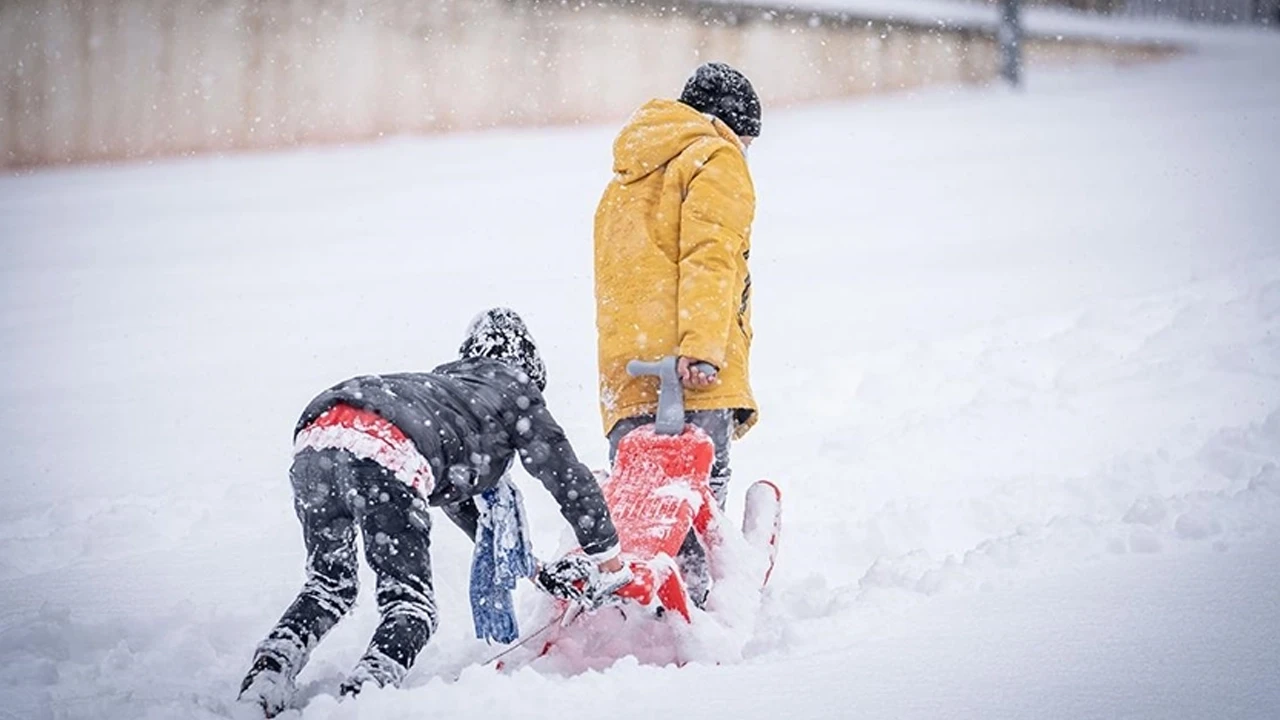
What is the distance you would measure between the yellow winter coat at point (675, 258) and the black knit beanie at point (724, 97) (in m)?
0.07

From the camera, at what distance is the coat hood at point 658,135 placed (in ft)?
12.3

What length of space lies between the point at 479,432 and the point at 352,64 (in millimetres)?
7706

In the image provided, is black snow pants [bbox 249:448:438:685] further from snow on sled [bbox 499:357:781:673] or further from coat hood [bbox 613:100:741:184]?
coat hood [bbox 613:100:741:184]

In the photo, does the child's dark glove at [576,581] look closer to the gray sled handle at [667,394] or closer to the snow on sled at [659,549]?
the snow on sled at [659,549]

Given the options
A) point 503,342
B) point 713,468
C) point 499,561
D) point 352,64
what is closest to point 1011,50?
point 352,64

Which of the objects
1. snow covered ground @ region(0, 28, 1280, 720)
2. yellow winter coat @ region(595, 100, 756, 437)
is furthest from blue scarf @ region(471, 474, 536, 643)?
yellow winter coat @ region(595, 100, 756, 437)

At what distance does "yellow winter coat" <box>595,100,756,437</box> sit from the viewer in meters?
3.60

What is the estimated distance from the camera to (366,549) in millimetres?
3000

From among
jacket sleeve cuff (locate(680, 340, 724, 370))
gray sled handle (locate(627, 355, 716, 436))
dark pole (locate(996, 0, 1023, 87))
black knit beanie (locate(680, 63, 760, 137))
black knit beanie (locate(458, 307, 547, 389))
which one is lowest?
gray sled handle (locate(627, 355, 716, 436))

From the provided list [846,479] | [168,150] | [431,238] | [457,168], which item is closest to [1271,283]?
[846,479]

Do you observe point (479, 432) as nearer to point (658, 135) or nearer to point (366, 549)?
point (366, 549)

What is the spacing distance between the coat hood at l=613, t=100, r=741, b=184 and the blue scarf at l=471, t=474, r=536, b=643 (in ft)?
3.62

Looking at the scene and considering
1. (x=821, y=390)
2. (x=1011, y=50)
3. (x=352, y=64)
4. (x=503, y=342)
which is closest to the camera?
(x=503, y=342)

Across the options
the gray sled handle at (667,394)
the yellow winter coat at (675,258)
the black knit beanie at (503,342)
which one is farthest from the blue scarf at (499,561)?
the yellow winter coat at (675,258)
